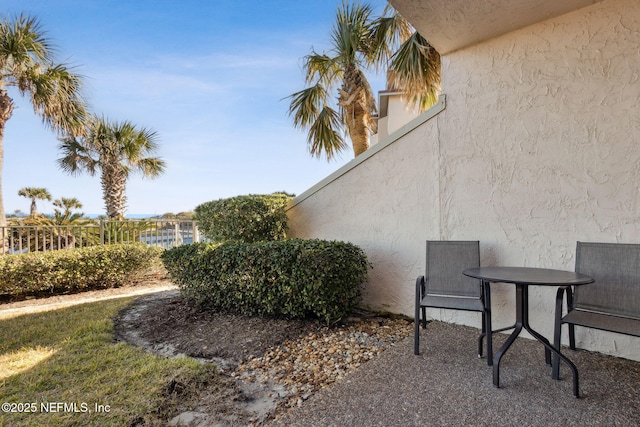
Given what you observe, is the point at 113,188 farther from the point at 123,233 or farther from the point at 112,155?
the point at 123,233

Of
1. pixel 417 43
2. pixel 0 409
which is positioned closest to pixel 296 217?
pixel 417 43

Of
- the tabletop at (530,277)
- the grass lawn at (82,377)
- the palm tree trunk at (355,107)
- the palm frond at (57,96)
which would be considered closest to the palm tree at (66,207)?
the palm frond at (57,96)

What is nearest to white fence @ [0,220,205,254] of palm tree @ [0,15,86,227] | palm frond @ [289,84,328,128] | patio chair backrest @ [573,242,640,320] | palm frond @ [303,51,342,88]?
palm tree @ [0,15,86,227]

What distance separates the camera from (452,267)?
11.3ft

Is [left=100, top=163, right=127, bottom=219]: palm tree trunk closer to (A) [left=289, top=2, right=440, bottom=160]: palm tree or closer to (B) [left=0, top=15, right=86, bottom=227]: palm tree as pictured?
(B) [left=0, top=15, right=86, bottom=227]: palm tree

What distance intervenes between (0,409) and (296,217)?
4.03 metres

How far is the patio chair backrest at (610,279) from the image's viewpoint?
2.54 metres

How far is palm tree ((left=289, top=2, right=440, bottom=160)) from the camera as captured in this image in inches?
239

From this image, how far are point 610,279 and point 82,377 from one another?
15.4ft

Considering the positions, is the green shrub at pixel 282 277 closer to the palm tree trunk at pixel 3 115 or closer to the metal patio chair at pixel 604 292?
the metal patio chair at pixel 604 292

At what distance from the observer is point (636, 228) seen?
282cm

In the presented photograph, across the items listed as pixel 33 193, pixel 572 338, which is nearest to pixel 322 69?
pixel 572 338

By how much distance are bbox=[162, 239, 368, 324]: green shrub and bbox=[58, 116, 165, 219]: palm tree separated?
7927 mm

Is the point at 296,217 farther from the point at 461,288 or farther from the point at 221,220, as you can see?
the point at 461,288
